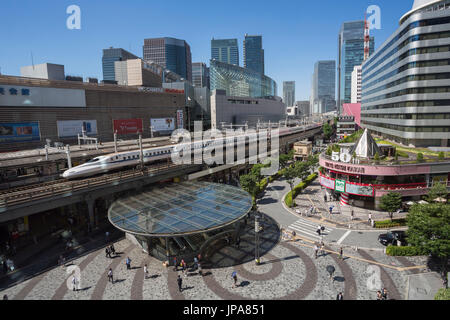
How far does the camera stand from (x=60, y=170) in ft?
157

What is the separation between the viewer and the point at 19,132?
5372cm

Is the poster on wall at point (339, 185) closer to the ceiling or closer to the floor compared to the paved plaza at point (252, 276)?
closer to the ceiling

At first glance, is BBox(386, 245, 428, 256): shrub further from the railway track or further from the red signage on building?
the red signage on building

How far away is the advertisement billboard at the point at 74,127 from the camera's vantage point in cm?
6043

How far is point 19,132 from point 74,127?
11.0 metres

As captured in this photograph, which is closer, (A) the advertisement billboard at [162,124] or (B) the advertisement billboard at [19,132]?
(B) the advertisement billboard at [19,132]

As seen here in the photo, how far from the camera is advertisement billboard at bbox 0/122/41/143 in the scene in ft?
170

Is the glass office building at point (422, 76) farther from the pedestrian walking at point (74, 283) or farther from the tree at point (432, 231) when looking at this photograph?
the pedestrian walking at point (74, 283)

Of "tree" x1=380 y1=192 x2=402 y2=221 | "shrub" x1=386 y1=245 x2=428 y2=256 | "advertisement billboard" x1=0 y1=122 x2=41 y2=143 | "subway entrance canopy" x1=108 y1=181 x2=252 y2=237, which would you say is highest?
"advertisement billboard" x1=0 y1=122 x2=41 y2=143

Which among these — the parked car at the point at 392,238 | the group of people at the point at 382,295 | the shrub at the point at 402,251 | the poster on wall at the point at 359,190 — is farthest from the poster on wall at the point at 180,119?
the group of people at the point at 382,295

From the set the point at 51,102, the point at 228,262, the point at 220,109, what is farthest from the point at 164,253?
the point at 220,109

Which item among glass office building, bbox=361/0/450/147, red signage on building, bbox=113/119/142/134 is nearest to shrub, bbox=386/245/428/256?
glass office building, bbox=361/0/450/147

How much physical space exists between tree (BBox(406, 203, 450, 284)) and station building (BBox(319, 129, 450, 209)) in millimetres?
15541

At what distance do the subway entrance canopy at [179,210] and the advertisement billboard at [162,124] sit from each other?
45.7 meters
